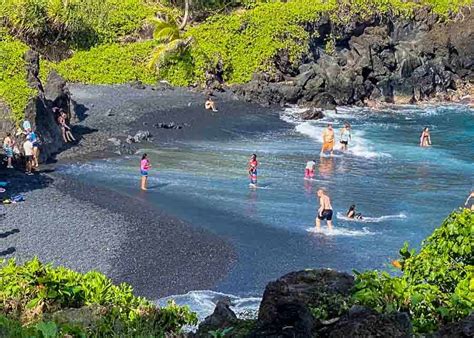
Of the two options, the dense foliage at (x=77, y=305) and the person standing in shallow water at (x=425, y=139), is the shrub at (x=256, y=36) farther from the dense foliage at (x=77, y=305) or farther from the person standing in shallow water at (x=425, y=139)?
the dense foliage at (x=77, y=305)

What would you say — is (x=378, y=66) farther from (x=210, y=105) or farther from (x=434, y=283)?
(x=434, y=283)

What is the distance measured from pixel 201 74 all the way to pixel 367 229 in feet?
80.3

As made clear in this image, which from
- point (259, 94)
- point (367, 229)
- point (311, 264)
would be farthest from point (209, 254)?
point (259, 94)

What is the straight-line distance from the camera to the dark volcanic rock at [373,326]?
17.4 feet

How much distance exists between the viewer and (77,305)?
8617mm

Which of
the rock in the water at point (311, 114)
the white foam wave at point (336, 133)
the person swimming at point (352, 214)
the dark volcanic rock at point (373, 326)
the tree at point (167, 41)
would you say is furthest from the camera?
the tree at point (167, 41)

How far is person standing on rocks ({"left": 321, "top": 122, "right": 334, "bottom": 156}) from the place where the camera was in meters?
27.7

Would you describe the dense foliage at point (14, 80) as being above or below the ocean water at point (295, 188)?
above

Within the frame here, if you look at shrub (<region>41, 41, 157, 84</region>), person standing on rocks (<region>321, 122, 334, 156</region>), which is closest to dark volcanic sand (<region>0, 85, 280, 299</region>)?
person standing on rocks (<region>321, 122, 334, 156</region>)

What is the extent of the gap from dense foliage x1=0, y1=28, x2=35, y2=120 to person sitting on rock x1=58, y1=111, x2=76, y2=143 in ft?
6.68

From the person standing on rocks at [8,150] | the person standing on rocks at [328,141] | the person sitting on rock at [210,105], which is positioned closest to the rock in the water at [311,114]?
the person sitting on rock at [210,105]

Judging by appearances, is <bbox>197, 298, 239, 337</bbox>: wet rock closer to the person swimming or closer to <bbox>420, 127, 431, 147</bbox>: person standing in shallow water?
the person swimming

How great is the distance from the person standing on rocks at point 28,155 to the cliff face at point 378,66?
1825cm

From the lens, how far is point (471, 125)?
3694 centimetres
